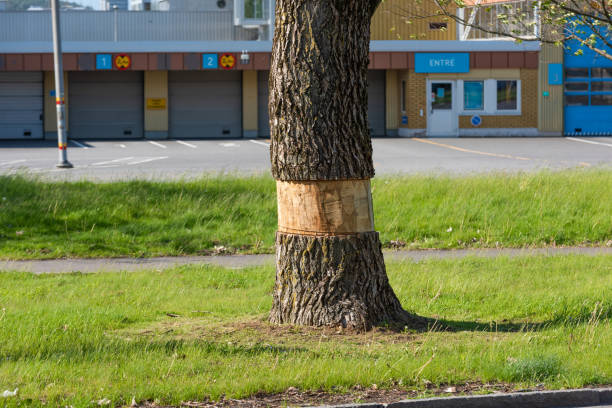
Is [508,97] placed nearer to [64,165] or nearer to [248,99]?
[248,99]

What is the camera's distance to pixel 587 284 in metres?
9.03

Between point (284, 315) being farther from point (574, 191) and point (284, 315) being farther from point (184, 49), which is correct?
point (184, 49)

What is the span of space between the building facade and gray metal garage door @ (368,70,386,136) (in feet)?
0.15

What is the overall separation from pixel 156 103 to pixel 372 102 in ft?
31.8

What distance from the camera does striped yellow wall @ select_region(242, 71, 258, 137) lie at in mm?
38781

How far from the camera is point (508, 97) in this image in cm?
3931

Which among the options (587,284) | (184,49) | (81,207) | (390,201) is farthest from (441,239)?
(184,49)

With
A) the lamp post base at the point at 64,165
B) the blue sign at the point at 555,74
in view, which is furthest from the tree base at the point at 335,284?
the blue sign at the point at 555,74

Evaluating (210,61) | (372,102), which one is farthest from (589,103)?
(210,61)

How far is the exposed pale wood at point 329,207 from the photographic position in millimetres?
7121

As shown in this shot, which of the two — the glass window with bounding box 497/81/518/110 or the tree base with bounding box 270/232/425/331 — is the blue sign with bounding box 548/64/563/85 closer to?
the glass window with bounding box 497/81/518/110

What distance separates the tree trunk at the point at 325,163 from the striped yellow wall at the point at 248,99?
31.9 m

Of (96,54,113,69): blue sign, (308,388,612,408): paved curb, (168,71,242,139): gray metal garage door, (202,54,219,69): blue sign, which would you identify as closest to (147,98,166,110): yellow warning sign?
(168,71,242,139): gray metal garage door

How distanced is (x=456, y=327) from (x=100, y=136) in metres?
33.3
